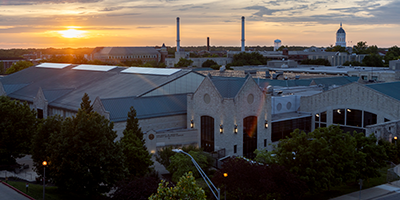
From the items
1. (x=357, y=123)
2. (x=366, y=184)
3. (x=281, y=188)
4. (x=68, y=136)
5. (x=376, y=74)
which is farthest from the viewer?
(x=376, y=74)

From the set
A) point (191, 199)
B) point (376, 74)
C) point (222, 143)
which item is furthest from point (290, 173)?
point (376, 74)

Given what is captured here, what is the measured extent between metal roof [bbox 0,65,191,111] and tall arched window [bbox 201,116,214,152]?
13752 mm

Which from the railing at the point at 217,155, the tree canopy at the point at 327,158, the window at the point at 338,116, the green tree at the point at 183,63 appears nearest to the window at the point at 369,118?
the window at the point at 338,116

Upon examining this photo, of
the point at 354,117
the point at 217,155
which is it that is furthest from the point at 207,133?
the point at 354,117

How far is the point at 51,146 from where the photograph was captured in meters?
37.0

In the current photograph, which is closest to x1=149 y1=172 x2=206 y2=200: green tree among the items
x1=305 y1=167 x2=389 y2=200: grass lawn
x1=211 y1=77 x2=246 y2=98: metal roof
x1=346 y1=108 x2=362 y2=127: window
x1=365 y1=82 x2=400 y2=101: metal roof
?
x1=305 y1=167 x2=389 y2=200: grass lawn

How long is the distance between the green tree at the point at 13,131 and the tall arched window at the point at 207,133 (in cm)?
2055

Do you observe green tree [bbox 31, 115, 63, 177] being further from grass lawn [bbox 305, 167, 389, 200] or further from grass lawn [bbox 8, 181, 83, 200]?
grass lawn [bbox 305, 167, 389, 200]

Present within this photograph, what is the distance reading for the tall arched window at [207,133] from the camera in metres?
52.4

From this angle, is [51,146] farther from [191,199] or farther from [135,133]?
[191,199]

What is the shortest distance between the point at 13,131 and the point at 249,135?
28245mm

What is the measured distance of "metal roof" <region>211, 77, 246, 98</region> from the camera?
51188 millimetres

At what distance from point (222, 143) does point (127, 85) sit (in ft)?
89.5

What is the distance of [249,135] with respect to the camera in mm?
52562
